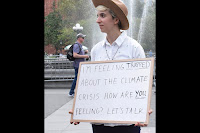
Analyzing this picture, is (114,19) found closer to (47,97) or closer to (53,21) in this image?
(47,97)

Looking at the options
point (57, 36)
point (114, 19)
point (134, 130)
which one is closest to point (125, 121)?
point (134, 130)

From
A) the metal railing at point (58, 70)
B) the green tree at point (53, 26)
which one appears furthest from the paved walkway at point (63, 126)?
the green tree at point (53, 26)

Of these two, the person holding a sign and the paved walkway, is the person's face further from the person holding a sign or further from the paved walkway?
the paved walkway

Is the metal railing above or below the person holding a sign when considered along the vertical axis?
below

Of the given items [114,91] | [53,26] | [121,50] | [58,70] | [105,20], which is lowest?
[58,70]

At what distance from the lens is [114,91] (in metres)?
2.59

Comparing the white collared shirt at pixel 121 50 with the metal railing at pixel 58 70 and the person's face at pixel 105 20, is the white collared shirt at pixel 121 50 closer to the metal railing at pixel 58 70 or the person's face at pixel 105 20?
the person's face at pixel 105 20

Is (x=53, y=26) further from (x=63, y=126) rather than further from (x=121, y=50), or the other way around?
(x=121, y=50)

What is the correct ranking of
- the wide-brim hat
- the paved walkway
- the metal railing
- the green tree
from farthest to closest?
the green tree, the metal railing, the paved walkway, the wide-brim hat

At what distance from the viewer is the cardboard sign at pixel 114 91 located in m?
2.47

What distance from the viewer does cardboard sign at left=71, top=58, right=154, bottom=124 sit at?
247 cm

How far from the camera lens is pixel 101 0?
108 inches

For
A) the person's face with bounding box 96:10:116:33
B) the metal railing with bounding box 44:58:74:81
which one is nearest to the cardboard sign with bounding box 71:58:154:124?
the person's face with bounding box 96:10:116:33

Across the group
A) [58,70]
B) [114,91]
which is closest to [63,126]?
[114,91]
